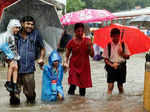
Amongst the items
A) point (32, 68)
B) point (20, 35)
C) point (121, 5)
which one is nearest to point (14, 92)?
point (32, 68)

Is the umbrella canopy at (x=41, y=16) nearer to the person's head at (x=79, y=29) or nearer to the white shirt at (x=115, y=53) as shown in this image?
the person's head at (x=79, y=29)

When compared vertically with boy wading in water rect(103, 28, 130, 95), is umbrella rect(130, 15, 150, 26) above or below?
above

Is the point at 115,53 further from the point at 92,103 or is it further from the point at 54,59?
the point at 54,59

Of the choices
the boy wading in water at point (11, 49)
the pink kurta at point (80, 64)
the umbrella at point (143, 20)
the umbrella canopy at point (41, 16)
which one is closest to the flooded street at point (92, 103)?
the pink kurta at point (80, 64)

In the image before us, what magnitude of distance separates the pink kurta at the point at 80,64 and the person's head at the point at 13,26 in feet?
4.59

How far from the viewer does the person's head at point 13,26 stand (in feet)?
20.1

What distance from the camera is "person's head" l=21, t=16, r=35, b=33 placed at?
6.28 metres

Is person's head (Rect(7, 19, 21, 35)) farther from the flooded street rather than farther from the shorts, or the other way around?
the shorts

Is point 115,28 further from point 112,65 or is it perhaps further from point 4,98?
Result: point 4,98

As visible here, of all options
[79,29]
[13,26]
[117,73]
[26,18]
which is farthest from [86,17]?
[13,26]

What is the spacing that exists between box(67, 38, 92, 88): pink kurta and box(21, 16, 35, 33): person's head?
114 centimetres

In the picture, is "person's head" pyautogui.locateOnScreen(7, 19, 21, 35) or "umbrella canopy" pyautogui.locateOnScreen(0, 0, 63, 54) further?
"umbrella canopy" pyautogui.locateOnScreen(0, 0, 63, 54)

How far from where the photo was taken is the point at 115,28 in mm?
7301

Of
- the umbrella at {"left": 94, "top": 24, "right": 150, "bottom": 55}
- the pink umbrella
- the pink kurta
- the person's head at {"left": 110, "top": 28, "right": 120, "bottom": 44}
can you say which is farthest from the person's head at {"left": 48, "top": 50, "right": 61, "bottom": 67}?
the umbrella at {"left": 94, "top": 24, "right": 150, "bottom": 55}
